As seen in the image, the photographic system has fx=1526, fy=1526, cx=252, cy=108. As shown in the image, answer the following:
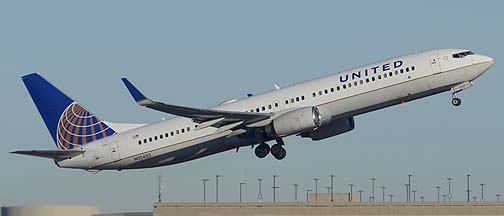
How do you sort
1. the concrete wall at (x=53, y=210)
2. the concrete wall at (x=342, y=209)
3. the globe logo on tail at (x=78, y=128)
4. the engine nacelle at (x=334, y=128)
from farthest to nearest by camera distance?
the concrete wall at (x=53, y=210) < the concrete wall at (x=342, y=209) < the globe logo on tail at (x=78, y=128) < the engine nacelle at (x=334, y=128)

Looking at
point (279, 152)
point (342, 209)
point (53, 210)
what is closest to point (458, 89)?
point (279, 152)

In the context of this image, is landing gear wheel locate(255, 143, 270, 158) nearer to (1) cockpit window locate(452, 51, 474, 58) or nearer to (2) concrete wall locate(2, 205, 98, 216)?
(1) cockpit window locate(452, 51, 474, 58)

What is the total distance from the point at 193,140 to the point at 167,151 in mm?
2209

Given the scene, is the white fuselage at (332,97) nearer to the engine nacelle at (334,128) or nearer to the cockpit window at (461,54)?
the cockpit window at (461,54)

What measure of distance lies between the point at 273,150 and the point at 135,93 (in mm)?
13340

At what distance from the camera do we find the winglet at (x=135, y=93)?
3852 inches

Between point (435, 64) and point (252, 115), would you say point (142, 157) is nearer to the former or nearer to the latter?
point (252, 115)

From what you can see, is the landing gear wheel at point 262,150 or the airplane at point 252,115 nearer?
the airplane at point 252,115

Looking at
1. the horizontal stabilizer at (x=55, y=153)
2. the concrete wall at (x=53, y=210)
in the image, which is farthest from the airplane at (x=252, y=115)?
the concrete wall at (x=53, y=210)

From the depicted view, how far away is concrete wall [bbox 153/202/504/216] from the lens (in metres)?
120

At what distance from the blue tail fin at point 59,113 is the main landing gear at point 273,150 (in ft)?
42.5

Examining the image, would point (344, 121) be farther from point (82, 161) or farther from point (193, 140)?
point (82, 161)

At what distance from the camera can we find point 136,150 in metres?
109

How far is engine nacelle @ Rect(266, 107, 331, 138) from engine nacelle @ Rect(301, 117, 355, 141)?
521 centimetres
